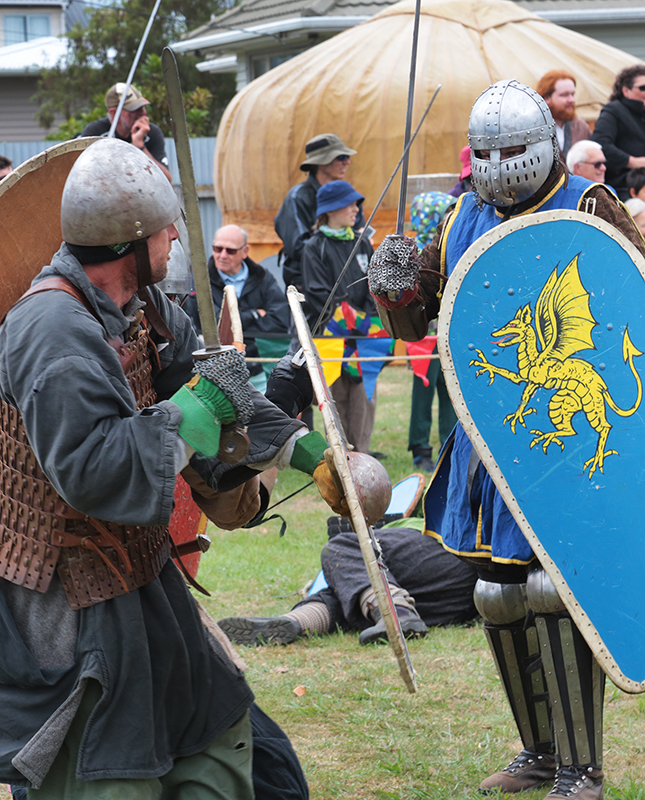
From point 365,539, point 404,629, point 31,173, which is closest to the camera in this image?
point 365,539

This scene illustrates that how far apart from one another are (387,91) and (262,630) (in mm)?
8065

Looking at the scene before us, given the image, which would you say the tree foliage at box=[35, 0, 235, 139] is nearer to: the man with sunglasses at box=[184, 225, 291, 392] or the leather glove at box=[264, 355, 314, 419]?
the man with sunglasses at box=[184, 225, 291, 392]

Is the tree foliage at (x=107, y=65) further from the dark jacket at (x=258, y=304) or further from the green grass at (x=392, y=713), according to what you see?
the green grass at (x=392, y=713)

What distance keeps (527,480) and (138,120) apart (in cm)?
350

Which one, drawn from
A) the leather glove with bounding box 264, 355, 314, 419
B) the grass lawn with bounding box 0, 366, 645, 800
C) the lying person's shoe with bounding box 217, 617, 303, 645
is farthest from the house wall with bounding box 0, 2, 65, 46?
the leather glove with bounding box 264, 355, 314, 419

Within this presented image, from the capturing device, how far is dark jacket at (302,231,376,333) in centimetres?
619

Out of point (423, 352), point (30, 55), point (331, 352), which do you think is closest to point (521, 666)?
point (331, 352)

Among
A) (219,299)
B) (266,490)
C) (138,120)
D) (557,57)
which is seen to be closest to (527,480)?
(266,490)

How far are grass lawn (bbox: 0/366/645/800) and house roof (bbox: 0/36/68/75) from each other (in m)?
23.9

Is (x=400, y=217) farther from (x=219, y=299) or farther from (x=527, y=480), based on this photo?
(x=219, y=299)

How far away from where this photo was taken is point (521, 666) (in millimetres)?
2838

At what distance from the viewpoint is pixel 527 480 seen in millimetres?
2564

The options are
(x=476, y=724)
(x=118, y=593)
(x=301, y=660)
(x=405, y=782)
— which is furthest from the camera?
(x=301, y=660)

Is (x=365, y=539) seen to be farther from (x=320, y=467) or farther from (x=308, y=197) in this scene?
(x=308, y=197)
